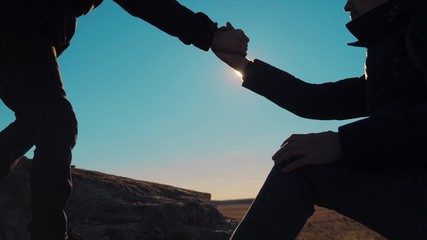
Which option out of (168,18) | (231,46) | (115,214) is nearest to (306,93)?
(231,46)

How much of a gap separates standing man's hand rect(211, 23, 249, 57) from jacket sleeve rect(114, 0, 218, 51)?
0.24 feet

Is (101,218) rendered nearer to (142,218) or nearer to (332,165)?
(142,218)

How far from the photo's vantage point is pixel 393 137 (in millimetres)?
1569

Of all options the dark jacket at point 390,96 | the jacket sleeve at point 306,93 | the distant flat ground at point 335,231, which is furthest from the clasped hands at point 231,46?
the distant flat ground at point 335,231

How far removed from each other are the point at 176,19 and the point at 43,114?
60.8 inches

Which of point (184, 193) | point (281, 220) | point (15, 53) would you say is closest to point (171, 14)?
point (15, 53)

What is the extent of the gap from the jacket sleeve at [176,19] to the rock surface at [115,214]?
6.85 feet

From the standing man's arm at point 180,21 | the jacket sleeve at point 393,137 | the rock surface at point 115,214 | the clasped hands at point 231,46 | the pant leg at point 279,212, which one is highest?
the standing man's arm at point 180,21

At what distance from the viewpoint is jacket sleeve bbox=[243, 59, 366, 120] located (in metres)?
2.58

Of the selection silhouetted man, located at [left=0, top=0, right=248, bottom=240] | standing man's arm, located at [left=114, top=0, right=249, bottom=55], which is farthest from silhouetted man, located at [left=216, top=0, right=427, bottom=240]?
standing man's arm, located at [left=114, top=0, right=249, bottom=55]

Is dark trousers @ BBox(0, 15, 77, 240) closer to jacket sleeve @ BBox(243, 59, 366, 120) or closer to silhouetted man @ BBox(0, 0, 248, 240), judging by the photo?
silhouetted man @ BBox(0, 0, 248, 240)

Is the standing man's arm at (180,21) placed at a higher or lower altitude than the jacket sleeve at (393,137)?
higher

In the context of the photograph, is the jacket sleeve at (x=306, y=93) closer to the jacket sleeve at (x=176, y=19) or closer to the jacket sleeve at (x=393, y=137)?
the jacket sleeve at (x=393, y=137)

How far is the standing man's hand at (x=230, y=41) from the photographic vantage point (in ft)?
10.7
